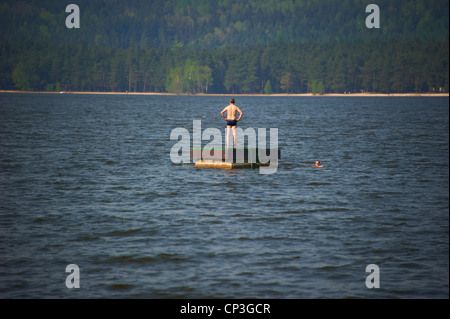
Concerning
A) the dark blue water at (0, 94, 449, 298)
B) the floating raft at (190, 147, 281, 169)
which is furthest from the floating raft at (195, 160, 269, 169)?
the dark blue water at (0, 94, 449, 298)

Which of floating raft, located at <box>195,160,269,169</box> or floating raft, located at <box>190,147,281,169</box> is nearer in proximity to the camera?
floating raft, located at <box>190,147,281,169</box>

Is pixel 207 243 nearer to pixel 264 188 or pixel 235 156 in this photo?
pixel 264 188

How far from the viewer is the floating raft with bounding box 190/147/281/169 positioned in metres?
32.9

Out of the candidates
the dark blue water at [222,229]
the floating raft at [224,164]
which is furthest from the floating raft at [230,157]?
the dark blue water at [222,229]

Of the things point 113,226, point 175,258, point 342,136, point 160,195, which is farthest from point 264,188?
point 342,136

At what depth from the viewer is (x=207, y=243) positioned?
60.4 feet

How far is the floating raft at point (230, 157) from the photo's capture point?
32906 millimetres

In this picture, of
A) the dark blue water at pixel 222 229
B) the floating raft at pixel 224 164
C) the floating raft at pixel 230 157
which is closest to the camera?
the dark blue water at pixel 222 229

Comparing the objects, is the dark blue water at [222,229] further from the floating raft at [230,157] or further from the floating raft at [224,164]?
the floating raft at [230,157]

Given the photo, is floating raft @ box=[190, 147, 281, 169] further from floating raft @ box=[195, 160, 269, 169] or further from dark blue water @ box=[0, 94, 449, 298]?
dark blue water @ box=[0, 94, 449, 298]

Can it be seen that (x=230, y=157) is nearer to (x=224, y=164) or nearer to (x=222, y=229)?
(x=224, y=164)

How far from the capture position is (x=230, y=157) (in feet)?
108

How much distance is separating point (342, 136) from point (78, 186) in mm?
38887
